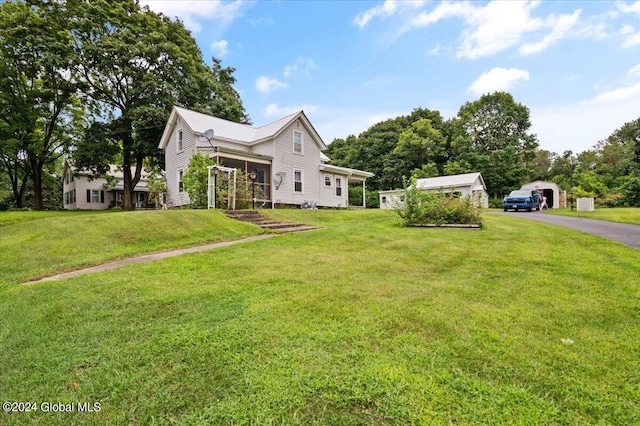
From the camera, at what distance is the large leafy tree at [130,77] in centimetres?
2025

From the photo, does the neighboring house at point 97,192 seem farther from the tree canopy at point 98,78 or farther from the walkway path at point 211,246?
the walkway path at point 211,246

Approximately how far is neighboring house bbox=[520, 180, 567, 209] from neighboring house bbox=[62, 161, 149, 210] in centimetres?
3990

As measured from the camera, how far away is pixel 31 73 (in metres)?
20.4

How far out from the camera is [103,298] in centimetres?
411

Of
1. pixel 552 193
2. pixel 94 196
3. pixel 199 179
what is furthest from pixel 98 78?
pixel 552 193

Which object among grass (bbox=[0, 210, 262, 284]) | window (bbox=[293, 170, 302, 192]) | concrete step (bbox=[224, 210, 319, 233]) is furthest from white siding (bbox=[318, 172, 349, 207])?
grass (bbox=[0, 210, 262, 284])

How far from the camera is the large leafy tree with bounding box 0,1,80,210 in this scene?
60.9 ft

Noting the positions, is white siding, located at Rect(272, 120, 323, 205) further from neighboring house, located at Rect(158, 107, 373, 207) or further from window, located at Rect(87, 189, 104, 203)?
window, located at Rect(87, 189, 104, 203)

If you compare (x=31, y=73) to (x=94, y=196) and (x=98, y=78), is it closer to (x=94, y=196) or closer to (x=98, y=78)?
(x=98, y=78)

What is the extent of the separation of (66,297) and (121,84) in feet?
75.3

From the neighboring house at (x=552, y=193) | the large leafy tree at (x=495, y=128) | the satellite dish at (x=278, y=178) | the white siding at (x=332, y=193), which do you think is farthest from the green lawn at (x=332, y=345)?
the large leafy tree at (x=495, y=128)

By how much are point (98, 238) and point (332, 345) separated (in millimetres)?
8083

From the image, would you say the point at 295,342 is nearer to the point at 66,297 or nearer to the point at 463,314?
the point at 463,314

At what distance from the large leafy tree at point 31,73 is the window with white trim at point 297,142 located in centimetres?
1485
